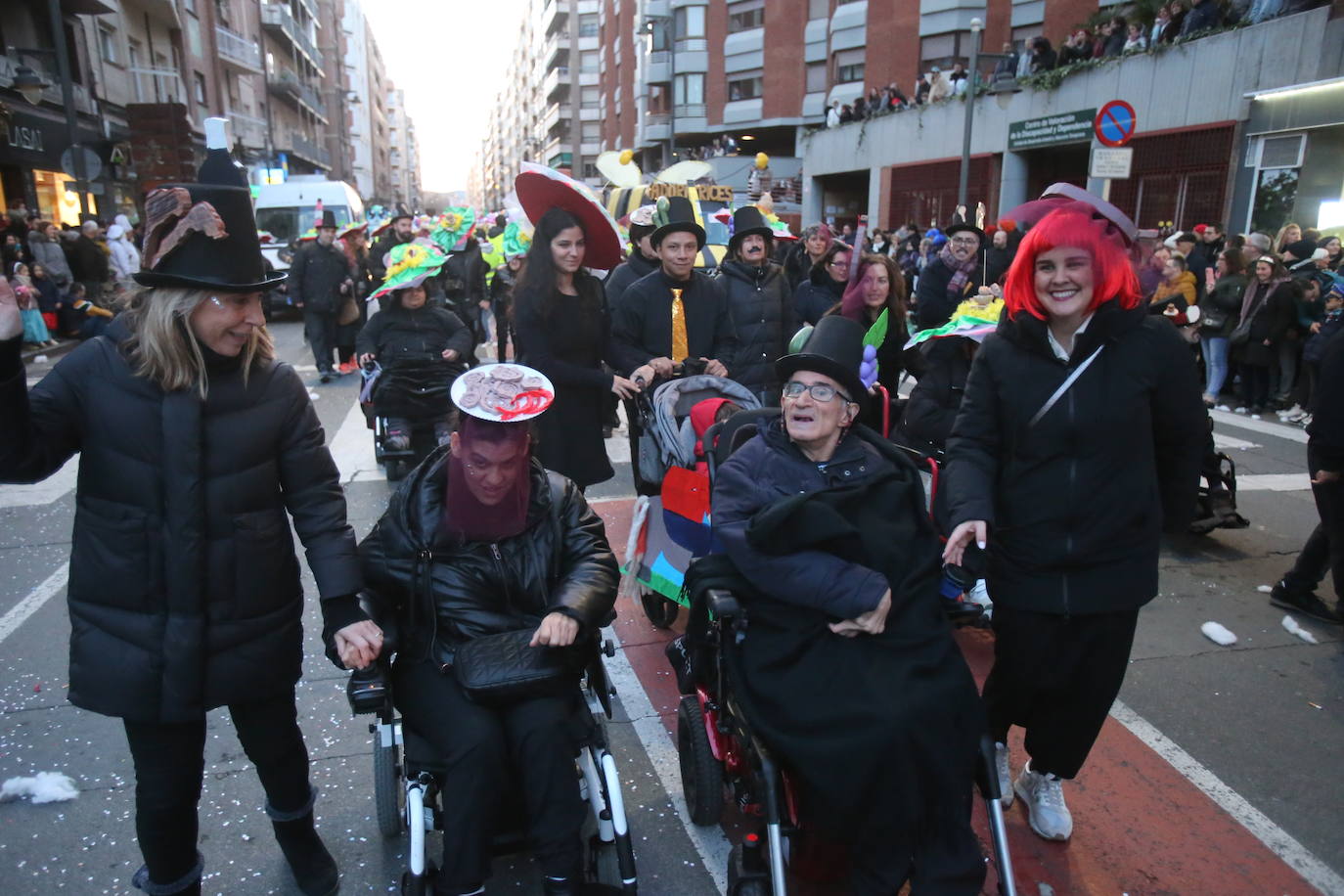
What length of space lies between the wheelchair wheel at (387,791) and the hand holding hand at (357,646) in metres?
0.50

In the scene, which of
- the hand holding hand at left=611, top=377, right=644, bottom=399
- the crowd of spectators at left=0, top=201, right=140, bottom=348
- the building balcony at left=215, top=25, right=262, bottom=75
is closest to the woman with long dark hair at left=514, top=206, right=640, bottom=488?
the hand holding hand at left=611, top=377, right=644, bottom=399

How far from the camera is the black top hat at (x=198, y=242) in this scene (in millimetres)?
2105

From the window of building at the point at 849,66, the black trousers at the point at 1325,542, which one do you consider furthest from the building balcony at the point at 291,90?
the black trousers at the point at 1325,542

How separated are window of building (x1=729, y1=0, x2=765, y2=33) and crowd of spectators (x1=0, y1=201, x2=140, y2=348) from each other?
119ft

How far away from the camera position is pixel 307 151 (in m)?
51.2

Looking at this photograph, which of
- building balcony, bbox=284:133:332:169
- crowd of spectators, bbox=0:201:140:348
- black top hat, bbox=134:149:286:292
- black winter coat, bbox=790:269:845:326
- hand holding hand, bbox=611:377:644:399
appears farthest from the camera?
building balcony, bbox=284:133:332:169

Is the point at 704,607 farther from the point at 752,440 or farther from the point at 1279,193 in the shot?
the point at 1279,193

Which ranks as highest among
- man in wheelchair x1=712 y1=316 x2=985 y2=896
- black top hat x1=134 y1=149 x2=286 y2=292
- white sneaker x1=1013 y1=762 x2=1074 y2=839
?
black top hat x1=134 y1=149 x2=286 y2=292

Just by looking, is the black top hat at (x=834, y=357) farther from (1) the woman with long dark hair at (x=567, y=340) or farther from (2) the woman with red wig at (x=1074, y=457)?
(1) the woman with long dark hair at (x=567, y=340)

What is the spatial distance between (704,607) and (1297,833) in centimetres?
214

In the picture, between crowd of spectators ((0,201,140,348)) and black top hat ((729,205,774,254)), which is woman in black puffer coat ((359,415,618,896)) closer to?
black top hat ((729,205,774,254))

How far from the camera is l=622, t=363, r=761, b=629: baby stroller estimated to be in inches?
143

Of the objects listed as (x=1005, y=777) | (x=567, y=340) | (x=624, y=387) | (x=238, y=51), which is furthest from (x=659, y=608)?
(x=238, y=51)

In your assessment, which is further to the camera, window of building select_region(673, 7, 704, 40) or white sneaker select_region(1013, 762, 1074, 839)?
window of building select_region(673, 7, 704, 40)
